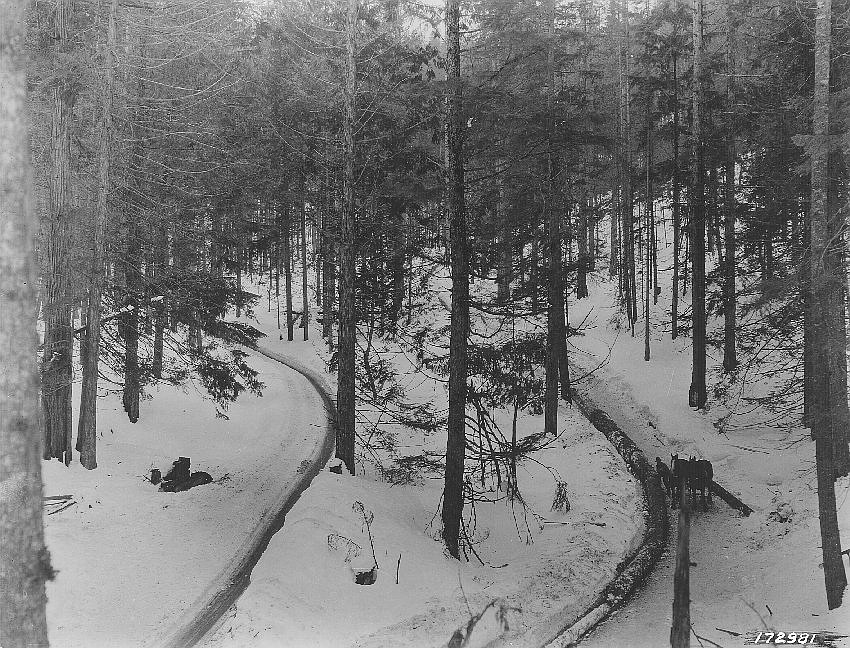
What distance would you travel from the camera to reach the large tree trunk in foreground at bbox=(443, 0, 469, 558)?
1075cm

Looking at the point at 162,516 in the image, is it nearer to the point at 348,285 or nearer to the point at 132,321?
the point at 132,321

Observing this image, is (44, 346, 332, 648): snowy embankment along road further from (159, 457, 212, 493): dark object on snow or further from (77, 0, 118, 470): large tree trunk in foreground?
(77, 0, 118, 470): large tree trunk in foreground

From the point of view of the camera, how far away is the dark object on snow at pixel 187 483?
45.6 ft

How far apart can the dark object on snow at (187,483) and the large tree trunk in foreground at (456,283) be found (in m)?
6.82

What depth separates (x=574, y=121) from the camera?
16.9 metres

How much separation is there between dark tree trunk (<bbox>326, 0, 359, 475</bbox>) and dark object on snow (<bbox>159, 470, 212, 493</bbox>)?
12.2 ft

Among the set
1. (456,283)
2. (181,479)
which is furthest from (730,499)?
(181,479)

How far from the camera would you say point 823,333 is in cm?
921

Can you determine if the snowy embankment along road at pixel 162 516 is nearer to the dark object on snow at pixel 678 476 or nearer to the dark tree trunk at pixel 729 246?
the dark object on snow at pixel 678 476

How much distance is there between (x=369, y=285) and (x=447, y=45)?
27.4ft

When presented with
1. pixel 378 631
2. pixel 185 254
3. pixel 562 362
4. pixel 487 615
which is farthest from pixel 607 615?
pixel 185 254

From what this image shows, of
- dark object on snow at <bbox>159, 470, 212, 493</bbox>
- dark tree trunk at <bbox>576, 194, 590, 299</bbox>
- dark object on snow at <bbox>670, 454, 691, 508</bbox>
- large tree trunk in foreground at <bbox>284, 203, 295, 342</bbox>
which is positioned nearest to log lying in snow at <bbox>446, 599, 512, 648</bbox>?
dark object on snow at <bbox>670, 454, 691, 508</bbox>

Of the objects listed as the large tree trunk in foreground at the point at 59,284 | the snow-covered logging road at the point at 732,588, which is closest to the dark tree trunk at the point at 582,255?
the snow-covered logging road at the point at 732,588

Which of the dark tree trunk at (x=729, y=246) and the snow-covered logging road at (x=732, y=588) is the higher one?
the dark tree trunk at (x=729, y=246)
